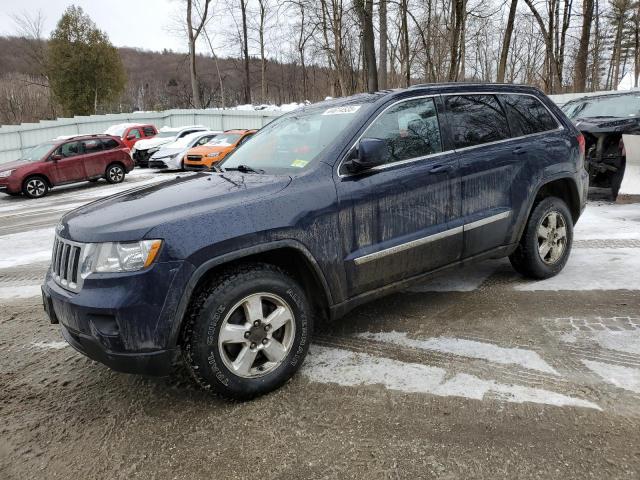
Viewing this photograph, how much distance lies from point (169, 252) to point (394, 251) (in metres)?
1.53

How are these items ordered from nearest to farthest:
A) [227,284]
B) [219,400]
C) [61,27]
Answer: [227,284] < [219,400] < [61,27]

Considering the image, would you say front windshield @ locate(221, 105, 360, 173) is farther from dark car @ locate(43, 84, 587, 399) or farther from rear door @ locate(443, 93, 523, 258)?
rear door @ locate(443, 93, 523, 258)

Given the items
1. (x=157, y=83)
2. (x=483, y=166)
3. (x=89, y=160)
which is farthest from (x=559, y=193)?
(x=157, y=83)

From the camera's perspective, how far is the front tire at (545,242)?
4.35 metres

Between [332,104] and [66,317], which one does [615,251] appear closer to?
[332,104]

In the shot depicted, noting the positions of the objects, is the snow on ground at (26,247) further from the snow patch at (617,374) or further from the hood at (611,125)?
the hood at (611,125)

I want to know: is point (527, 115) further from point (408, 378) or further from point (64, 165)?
point (64, 165)

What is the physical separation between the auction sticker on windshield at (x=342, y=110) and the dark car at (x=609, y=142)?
5.97 metres

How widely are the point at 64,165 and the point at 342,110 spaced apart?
46.4 feet

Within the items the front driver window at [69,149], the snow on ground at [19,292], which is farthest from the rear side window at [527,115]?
the front driver window at [69,149]

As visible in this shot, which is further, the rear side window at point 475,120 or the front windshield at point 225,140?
the front windshield at point 225,140

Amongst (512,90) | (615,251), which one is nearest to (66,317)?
(512,90)

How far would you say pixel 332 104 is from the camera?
3924 mm

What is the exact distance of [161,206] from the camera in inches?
111
